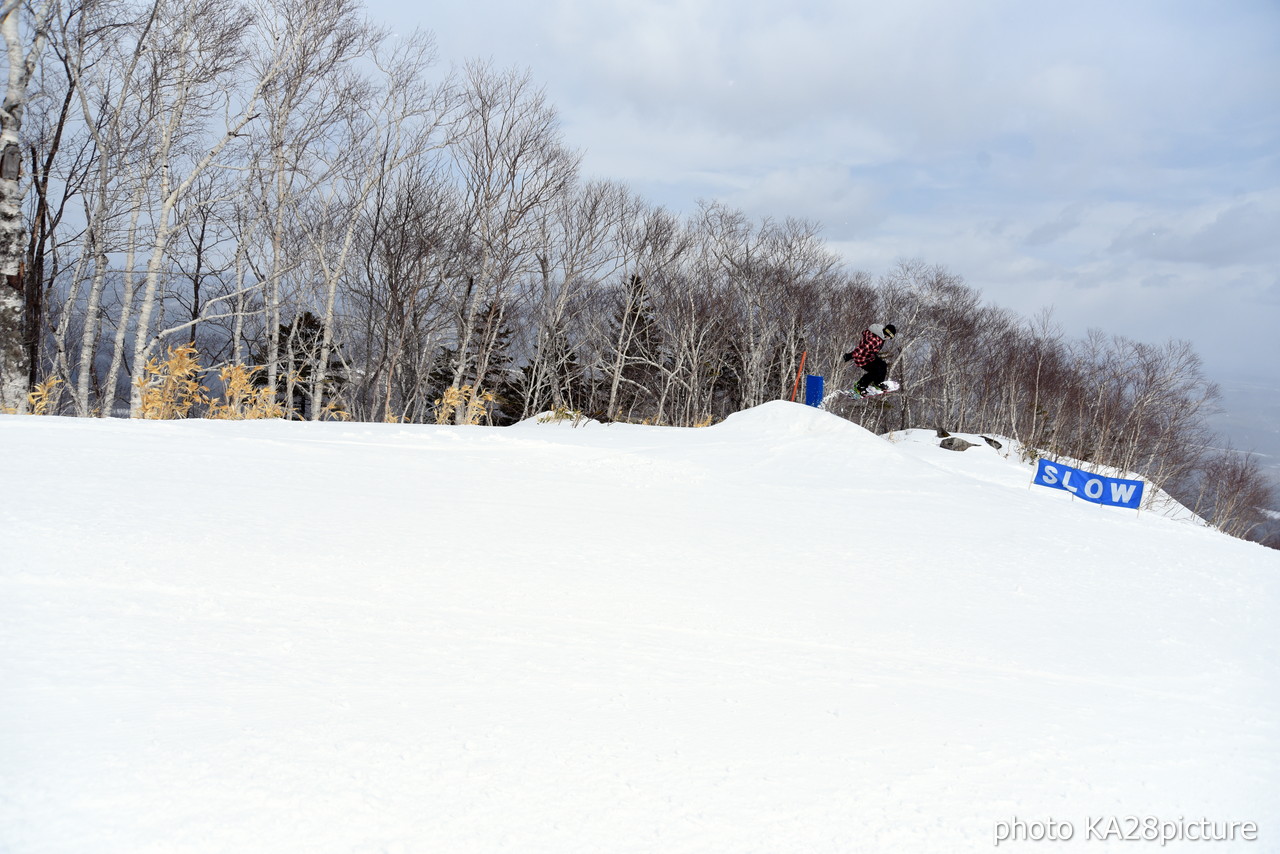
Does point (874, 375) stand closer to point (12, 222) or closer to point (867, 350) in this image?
point (867, 350)

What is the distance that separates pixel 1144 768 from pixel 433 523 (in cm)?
347

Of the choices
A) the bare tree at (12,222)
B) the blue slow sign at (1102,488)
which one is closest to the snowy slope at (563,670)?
the bare tree at (12,222)

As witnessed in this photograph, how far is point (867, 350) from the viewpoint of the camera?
12227mm

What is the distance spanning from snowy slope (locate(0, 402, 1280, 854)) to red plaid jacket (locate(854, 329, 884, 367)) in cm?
714

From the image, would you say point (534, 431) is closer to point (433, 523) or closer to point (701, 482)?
point (701, 482)

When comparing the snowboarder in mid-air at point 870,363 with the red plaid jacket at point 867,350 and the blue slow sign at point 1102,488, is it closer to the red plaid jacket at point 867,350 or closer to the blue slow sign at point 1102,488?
the red plaid jacket at point 867,350

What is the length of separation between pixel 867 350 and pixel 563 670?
35.5 feet

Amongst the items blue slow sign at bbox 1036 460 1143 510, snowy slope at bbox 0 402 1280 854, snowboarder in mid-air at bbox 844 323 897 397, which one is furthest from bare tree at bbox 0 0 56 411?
blue slow sign at bbox 1036 460 1143 510

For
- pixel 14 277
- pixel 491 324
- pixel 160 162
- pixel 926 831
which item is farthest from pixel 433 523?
pixel 491 324

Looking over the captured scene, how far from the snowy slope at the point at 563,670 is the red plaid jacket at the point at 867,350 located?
7143mm

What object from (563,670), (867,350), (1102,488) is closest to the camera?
(563,670)

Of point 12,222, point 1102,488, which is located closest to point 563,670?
point 12,222

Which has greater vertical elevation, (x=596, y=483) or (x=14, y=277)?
(x=14, y=277)

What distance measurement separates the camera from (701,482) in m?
6.21
